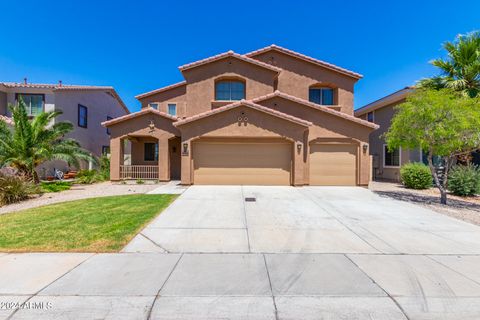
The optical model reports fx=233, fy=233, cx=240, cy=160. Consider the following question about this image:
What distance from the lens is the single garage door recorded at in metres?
13.8

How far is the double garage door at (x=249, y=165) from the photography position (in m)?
13.8

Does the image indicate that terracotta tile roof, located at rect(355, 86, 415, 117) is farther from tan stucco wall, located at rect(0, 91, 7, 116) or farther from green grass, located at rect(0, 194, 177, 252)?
tan stucco wall, located at rect(0, 91, 7, 116)

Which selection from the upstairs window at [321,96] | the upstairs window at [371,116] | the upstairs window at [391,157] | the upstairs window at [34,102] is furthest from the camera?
the upstairs window at [371,116]

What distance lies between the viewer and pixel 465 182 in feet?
39.9

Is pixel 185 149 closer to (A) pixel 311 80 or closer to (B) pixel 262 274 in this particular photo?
(B) pixel 262 274

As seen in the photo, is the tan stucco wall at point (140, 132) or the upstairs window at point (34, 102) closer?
the tan stucco wall at point (140, 132)

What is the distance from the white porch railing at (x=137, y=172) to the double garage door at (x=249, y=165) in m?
4.37

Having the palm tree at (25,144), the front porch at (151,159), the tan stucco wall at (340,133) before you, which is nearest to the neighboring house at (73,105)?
the palm tree at (25,144)

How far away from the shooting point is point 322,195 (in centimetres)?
1122

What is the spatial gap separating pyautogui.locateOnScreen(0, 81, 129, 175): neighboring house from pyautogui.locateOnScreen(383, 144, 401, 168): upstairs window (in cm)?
2503

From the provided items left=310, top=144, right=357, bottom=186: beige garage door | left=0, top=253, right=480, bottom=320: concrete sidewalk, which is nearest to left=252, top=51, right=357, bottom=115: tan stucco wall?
left=310, top=144, right=357, bottom=186: beige garage door

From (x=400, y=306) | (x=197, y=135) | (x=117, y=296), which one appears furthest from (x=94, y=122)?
(x=400, y=306)

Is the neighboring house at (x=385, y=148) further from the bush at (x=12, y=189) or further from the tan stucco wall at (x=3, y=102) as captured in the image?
the tan stucco wall at (x=3, y=102)

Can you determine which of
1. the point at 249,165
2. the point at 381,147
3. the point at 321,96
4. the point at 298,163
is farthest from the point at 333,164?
the point at 381,147
